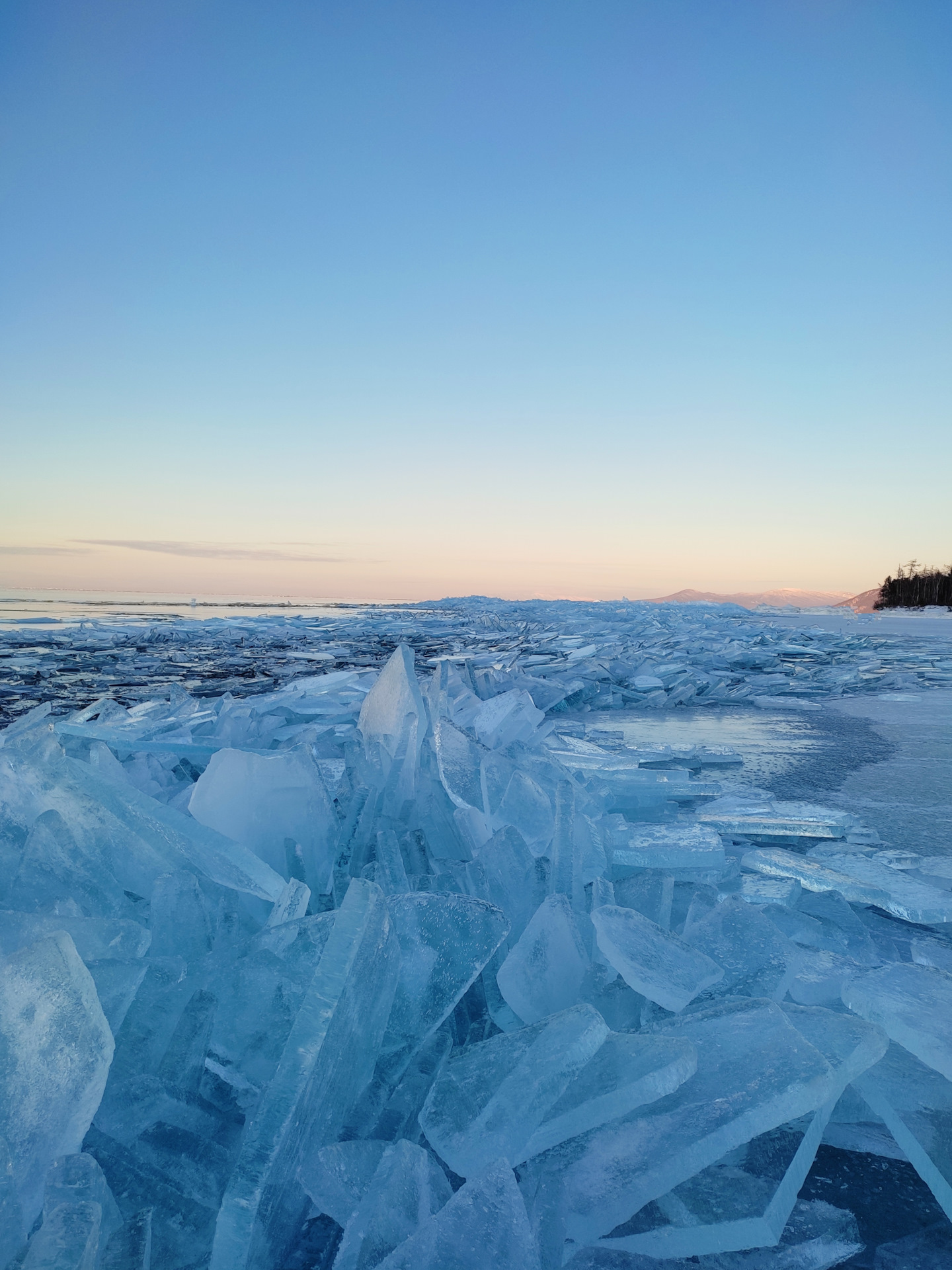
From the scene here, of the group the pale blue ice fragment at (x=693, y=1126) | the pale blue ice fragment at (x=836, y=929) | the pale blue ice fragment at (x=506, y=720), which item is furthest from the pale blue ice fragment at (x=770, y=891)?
the pale blue ice fragment at (x=506, y=720)

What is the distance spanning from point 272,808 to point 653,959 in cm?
67

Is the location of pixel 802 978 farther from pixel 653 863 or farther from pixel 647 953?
pixel 653 863

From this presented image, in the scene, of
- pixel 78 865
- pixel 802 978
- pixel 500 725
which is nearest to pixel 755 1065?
pixel 802 978

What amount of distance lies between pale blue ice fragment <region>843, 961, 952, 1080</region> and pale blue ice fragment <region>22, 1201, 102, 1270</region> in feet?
2.66

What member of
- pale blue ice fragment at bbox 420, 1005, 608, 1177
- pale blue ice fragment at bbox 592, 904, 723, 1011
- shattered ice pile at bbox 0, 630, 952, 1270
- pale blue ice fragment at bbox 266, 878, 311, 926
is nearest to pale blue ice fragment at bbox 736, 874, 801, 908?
shattered ice pile at bbox 0, 630, 952, 1270

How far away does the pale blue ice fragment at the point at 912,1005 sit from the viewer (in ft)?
2.52

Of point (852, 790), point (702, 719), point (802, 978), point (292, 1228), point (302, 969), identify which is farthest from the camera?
point (702, 719)

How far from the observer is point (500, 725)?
2.39 metres

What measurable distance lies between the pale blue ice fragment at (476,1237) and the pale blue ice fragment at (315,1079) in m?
0.11

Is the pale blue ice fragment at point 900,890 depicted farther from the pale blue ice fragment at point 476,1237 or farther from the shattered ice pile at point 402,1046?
the pale blue ice fragment at point 476,1237

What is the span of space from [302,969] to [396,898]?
0.14 metres

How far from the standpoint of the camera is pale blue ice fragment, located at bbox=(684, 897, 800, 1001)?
91 centimetres

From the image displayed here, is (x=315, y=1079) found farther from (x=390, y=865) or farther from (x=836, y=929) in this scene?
(x=836, y=929)

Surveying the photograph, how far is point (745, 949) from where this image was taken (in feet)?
3.15
